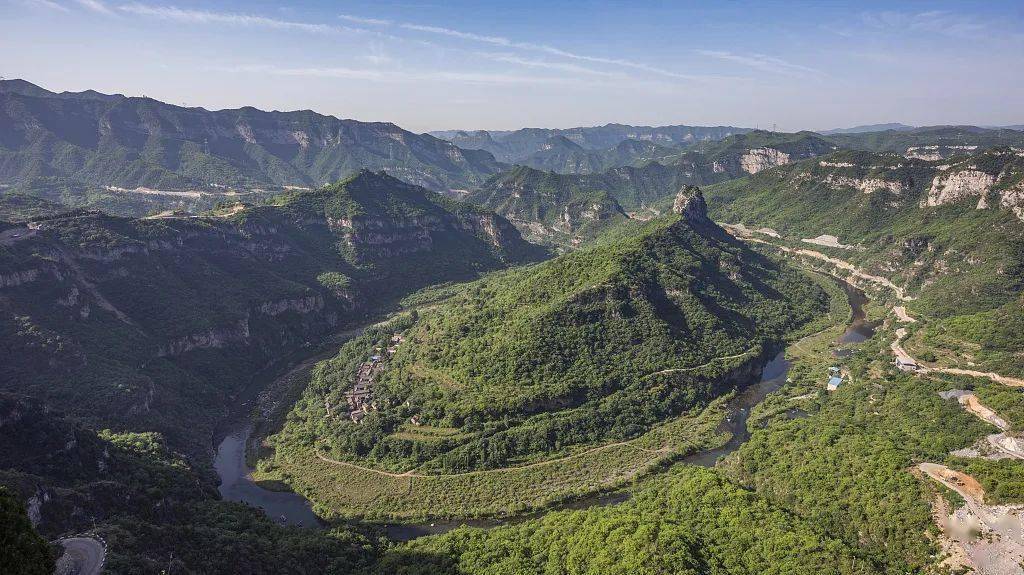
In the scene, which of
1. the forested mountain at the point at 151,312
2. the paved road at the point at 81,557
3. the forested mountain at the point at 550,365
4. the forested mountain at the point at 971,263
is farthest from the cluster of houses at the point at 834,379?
the forested mountain at the point at 151,312

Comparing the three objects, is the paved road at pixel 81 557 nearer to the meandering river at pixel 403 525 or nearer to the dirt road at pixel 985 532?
the meandering river at pixel 403 525

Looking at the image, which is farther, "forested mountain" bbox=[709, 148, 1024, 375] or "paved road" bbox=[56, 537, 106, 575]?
"forested mountain" bbox=[709, 148, 1024, 375]

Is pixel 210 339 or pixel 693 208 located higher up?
pixel 693 208

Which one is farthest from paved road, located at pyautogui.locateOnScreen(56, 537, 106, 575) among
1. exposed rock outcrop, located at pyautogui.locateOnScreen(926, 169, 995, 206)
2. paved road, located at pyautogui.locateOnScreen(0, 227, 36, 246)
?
exposed rock outcrop, located at pyautogui.locateOnScreen(926, 169, 995, 206)

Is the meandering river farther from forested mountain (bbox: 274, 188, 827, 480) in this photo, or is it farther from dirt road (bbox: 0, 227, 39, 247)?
dirt road (bbox: 0, 227, 39, 247)

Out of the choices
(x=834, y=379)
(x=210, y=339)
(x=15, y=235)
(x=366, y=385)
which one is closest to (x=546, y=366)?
(x=366, y=385)

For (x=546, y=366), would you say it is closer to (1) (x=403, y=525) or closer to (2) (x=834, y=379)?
(1) (x=403, y=525)

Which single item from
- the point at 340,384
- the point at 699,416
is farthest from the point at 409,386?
the point at 699,416
